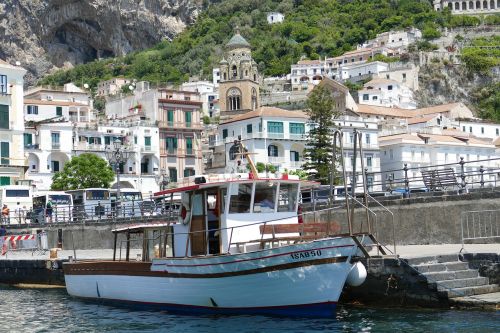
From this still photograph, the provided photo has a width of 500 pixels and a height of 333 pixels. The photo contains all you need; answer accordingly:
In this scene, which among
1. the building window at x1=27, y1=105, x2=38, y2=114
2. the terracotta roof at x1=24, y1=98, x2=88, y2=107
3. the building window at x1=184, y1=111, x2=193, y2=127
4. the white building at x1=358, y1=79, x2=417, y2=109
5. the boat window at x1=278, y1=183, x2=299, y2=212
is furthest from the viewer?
the white building at x1=358, y1=79, x2=417, y2=109

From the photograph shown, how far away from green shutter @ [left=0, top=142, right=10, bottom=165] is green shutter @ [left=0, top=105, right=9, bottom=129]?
1.23 meters

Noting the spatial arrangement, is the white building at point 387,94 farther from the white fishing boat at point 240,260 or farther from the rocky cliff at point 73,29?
the white fishing boat at point 240,260

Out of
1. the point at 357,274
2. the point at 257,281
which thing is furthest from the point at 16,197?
the point at 357,274

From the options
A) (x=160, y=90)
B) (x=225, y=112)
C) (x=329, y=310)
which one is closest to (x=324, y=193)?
(x=329, y=310)

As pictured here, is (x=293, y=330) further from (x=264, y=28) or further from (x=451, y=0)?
(x=451, y=0)

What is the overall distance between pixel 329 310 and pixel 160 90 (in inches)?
2594

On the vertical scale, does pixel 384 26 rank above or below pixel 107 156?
above

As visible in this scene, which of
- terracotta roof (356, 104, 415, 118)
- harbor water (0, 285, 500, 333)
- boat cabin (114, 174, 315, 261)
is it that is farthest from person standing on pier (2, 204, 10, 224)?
terracotta roof (356, 104, 415, 118)

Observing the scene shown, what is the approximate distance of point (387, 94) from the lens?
130 metres

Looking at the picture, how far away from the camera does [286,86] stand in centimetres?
15000

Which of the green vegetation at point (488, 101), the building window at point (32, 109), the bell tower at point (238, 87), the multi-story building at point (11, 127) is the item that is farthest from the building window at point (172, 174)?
the green vegetation at point (488, 101)

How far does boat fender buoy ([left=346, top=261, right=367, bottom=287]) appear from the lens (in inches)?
740

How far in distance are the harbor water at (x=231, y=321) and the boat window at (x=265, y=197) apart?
310 centimetres

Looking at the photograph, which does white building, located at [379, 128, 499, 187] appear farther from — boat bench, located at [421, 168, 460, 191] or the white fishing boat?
the white fishing boat
